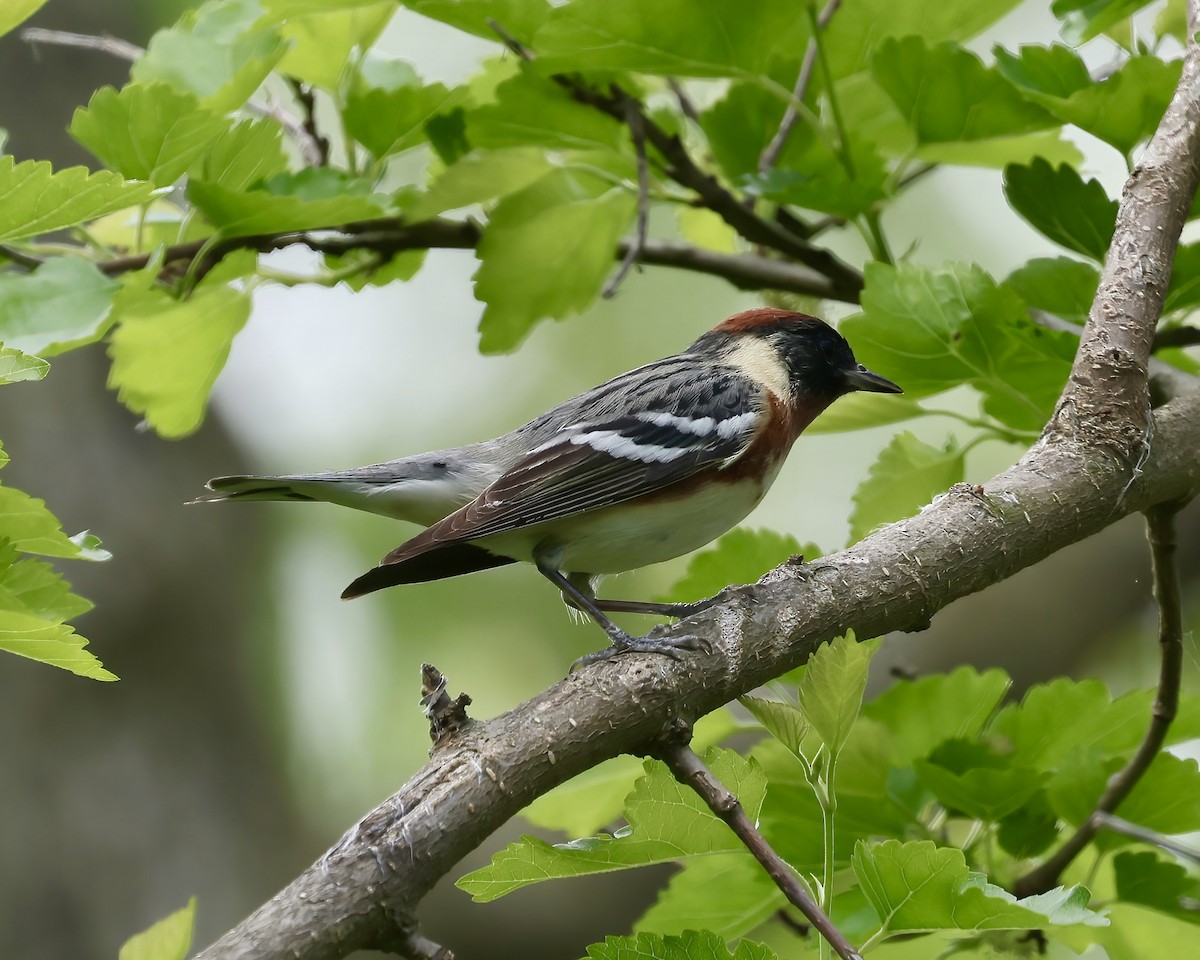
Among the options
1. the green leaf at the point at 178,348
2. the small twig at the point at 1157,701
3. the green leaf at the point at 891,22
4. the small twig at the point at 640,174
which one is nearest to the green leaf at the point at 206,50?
the green leaf at the point at 178,348

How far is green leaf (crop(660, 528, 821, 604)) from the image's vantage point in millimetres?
2076

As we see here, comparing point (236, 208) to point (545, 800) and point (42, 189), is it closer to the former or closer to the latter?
point (42, 189)

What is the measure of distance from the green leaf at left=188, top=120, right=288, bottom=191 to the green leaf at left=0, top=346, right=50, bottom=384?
0.85 meters

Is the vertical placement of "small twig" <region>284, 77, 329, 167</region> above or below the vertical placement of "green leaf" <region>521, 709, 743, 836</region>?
above

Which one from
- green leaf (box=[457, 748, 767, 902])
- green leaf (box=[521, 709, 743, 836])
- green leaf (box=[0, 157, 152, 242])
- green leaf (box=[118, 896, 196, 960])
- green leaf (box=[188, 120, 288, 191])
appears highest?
green leaf (box=[188, 120, 288, 191])

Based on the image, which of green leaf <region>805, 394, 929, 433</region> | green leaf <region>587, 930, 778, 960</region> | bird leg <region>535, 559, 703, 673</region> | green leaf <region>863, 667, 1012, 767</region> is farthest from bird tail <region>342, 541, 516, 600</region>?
green leaf <region>587, 930, 778, 960</region>

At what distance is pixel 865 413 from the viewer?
2.22 m

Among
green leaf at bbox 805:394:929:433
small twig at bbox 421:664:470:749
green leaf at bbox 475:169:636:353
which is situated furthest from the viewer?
green leaf at bbox 475:169:636:353

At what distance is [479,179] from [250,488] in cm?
77

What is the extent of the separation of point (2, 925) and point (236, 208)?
3.29 m

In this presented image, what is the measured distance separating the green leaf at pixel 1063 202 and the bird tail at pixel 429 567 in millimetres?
1191

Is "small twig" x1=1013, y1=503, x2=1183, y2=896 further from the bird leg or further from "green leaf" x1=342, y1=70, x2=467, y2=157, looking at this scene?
"green leaf" x1=342, y1=70, x2=467, y2=157

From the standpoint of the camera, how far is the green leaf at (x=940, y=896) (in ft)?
3.99

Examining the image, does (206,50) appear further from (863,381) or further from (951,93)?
(863,381)
